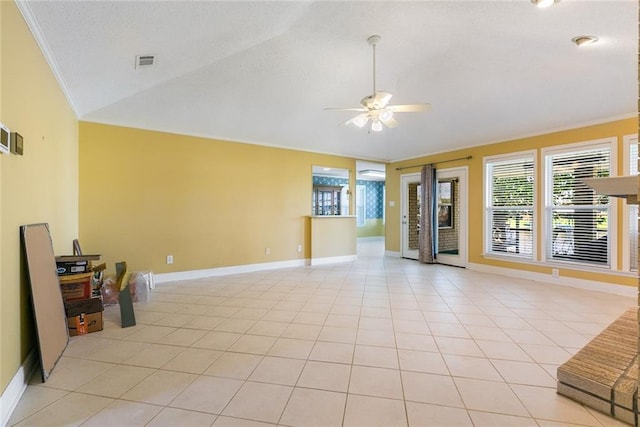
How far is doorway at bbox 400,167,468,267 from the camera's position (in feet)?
19.8

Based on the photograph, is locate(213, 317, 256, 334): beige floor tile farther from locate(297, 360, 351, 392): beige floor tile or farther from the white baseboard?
the white baseboard

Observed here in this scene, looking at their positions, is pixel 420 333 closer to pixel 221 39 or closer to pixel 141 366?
pixel 141 366

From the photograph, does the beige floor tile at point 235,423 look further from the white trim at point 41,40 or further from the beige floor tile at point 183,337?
the white trim at point 41,40

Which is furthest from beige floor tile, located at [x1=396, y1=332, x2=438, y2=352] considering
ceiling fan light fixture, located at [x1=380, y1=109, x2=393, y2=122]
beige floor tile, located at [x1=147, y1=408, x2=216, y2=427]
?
ceiling fan light fixture, located at [x1=380, y1=109, x2=393, y2=122]

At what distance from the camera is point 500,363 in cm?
224

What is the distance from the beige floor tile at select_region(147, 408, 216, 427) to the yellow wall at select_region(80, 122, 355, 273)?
3.39 m

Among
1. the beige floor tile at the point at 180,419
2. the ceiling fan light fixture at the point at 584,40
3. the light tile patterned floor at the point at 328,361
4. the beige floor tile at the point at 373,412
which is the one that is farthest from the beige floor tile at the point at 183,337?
the ceiling fan light fixture at the point at 584,40

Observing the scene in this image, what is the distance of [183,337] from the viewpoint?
272 cm

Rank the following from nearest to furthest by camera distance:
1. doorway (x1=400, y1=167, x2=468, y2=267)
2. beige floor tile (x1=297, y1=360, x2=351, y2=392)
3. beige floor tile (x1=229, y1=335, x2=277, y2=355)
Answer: beige floor tile (x1=297, y1=360, x2=351, y2=392)
beige floor tile (x1=229, y1=335, x2=277, y2=355)
doorway (x1=400, y1=167, x2=468, y2=267)

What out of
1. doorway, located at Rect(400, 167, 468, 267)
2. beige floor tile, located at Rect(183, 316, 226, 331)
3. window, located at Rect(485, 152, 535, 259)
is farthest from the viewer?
doorway, located at Rect(400, 167, 468, 267)

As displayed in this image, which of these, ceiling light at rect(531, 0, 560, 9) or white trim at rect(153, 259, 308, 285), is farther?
white trim at rect(153, 259, 308, 285)

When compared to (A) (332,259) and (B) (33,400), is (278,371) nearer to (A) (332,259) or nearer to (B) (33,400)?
(B) (33,400)

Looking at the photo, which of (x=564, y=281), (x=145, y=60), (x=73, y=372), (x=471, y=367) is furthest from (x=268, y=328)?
(x=564, y=281)

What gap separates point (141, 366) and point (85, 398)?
397 mm
